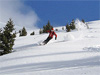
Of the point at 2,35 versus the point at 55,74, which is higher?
the point at 2,35

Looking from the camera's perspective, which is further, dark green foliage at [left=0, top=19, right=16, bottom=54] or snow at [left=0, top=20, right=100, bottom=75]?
dark green foliage at [left=0, top=19, right=16, bottom=54]

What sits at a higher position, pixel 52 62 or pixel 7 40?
pixel 7 40

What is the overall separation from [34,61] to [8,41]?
12.1 m

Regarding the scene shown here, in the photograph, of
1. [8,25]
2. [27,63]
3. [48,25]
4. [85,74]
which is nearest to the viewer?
[85,74]

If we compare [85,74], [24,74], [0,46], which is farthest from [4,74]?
[0,46]

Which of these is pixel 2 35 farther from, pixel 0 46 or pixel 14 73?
pixel 14 73

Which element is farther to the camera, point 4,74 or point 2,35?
point 2,35

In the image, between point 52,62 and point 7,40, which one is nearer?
point 52,62

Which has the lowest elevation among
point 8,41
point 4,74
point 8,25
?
point 4,74

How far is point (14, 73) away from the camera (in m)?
5.77

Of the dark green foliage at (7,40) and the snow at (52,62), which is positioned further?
the dark green foliage at (7,40)

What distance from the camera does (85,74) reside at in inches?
181

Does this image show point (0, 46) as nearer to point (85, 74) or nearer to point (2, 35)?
point (2, 35)

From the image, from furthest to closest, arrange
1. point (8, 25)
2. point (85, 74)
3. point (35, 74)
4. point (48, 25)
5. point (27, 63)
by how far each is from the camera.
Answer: point (48, 25) < point (8, 25) < point (27, 63) < point (35, 74) < point (85, 74)
